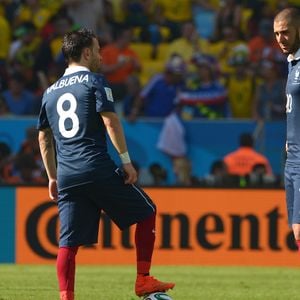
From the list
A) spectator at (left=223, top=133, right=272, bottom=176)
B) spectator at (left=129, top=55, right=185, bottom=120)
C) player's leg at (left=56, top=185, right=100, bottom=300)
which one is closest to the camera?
player's leg at (left=56, top=185, right=100, bottom=300)

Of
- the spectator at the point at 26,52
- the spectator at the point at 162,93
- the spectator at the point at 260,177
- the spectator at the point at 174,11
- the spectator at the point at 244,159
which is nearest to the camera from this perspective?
the spectator at the point at 260,177

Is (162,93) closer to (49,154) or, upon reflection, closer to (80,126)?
(49,154)

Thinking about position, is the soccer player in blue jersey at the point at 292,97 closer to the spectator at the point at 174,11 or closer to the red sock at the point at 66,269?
the red sock at the point at 66,269

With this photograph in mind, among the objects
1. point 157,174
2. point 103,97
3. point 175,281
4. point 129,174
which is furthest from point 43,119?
point 157,174

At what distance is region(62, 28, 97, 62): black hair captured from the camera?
8.32 meters

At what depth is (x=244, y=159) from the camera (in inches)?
653

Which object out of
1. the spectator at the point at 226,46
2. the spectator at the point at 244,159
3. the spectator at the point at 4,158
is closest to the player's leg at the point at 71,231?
the spectator at the point at 4,158

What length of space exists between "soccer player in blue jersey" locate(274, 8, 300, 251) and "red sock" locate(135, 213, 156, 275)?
106 centimetres

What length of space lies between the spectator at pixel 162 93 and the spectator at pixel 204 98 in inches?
6.8

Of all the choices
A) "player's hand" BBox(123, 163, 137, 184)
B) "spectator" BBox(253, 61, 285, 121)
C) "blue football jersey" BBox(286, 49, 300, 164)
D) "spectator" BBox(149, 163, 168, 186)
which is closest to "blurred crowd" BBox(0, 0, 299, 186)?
"spectator" BBox(253, 61, 285, 121)

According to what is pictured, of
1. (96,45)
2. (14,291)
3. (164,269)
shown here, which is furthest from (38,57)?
(96,45)

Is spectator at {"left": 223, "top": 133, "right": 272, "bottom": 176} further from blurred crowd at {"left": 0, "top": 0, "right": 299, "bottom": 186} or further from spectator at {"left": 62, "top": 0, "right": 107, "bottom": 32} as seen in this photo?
spectator at {"left": 62, "top": 0, "right": 107, "bottom": 32}

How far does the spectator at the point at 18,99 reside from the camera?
1814 centimetres

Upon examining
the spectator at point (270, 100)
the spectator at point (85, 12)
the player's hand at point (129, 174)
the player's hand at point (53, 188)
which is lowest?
the player's hand at point (53, 188)
